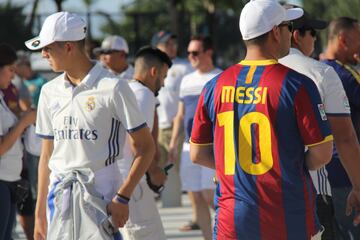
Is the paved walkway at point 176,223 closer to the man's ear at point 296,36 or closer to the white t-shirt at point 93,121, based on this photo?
the man's ear at point 296,36

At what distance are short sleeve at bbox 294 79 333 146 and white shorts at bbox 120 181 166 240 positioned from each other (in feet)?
7.58

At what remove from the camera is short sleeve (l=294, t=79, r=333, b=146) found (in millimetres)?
4887

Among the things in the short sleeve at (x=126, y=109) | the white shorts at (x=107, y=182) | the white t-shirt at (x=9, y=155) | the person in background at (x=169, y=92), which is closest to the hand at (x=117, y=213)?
the white shorts at (x=107, y=182)

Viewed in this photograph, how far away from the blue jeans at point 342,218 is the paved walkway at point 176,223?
4342 mm

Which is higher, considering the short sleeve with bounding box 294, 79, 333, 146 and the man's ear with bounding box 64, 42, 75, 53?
the man's ear with bounding box 64, 42, 75, 53

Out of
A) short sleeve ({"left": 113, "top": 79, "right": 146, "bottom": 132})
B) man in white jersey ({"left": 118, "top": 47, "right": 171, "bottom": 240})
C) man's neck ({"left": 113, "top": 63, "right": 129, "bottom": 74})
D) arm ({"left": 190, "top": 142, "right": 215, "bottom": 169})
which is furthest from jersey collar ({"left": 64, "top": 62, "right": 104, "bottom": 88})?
man's neck ({"left": 113, "top": 63, "right": 129, "bottom": 74})

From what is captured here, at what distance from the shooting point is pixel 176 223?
12078mm

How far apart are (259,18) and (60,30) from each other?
132cm

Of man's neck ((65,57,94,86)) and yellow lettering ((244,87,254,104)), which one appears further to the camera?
man's neck ((65,57,94,86))

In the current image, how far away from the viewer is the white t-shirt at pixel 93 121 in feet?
19.0

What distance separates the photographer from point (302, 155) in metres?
5.02

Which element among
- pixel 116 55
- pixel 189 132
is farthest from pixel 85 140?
pixel 116 55

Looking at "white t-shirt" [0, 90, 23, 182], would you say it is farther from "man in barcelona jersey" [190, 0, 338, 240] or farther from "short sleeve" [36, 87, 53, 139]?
"man in barcelona jersey" [190, 0, 338, 240]

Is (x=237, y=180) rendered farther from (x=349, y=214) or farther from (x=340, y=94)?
(x=349, y=214)
